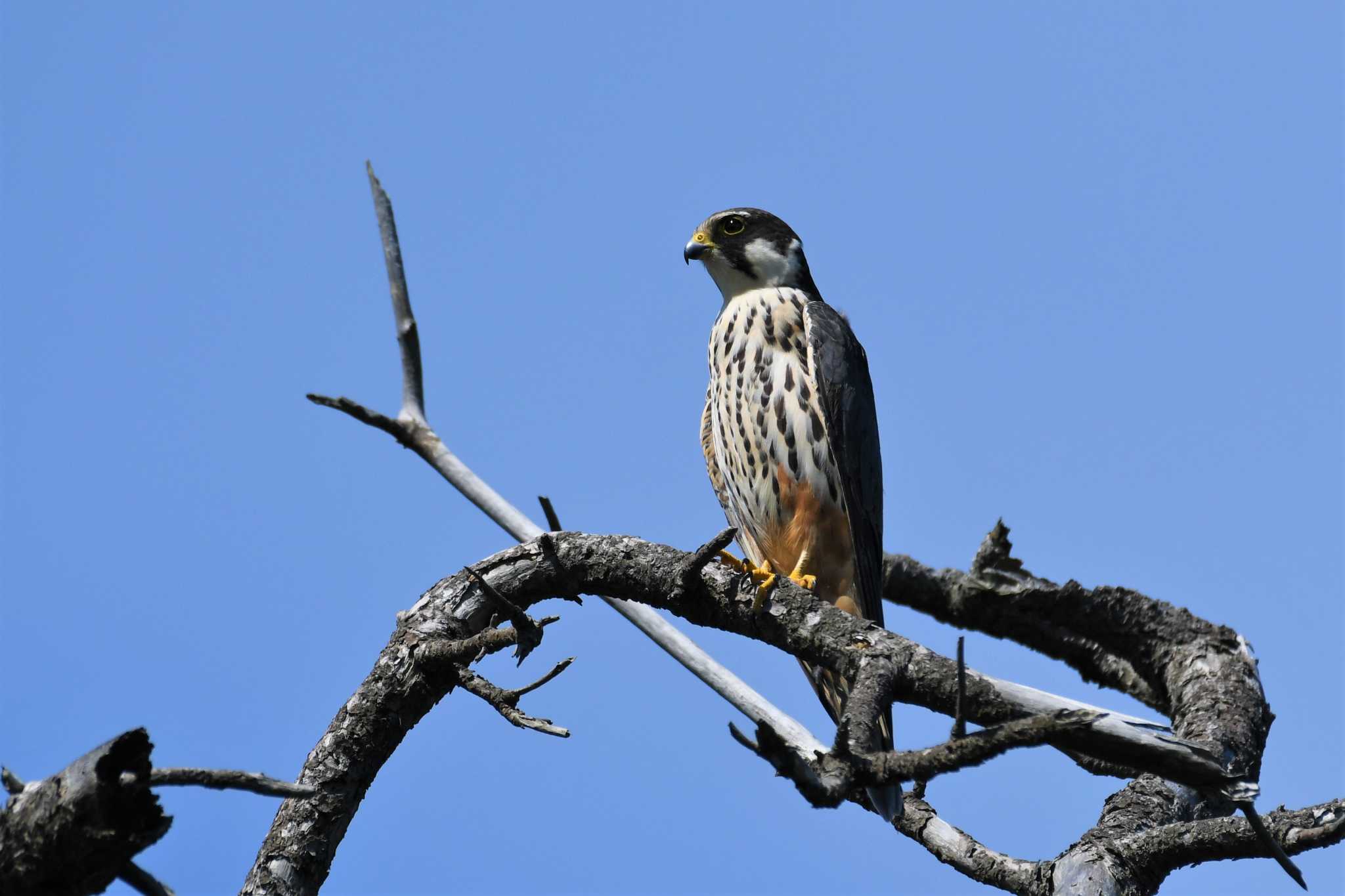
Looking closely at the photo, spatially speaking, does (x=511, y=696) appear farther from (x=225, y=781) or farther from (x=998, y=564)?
(x=998, y=564)

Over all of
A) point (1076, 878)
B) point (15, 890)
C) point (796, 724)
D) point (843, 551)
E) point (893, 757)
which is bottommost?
point (15, 890)

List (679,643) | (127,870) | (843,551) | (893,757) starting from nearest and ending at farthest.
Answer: (893,757), (127,870), (679,643), (843,551)

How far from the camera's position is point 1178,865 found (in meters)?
2.73

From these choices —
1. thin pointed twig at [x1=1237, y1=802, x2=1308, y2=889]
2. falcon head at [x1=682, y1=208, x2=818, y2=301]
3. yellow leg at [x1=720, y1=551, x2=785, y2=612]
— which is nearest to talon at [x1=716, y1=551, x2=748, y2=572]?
yellow leg at [x1=720, y1=551, x2=785, y2=612]

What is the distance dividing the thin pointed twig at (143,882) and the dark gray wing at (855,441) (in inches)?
104

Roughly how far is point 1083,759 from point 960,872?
1.87 feet

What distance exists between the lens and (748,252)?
4.98 metres

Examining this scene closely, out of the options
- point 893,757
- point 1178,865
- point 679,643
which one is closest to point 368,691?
point 679,643

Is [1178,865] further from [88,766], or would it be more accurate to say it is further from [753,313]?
[753,313]

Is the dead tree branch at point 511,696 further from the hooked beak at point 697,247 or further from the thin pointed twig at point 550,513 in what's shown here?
the hooked beak at point 697,247

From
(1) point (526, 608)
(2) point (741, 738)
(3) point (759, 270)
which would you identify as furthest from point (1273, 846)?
(3) point (759, 270)

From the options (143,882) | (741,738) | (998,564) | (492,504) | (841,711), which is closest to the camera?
(741,738)

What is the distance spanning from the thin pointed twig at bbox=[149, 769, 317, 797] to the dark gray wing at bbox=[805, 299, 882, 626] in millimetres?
2572

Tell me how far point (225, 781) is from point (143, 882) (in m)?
0.28
